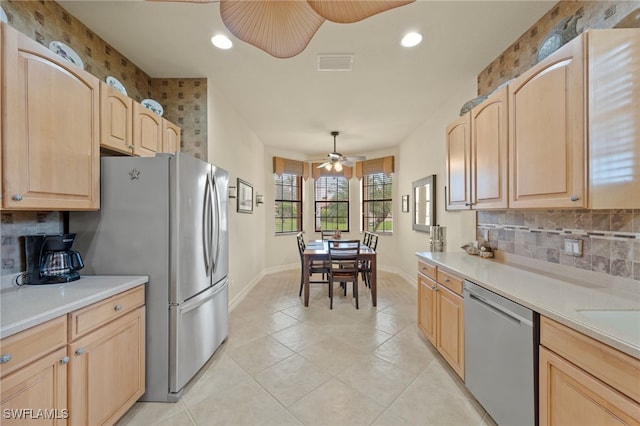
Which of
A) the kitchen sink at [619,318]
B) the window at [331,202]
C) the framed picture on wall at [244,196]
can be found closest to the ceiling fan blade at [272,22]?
the kitchen sink at [619,318]

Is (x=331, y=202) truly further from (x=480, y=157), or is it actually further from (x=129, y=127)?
(x=129, y=127)

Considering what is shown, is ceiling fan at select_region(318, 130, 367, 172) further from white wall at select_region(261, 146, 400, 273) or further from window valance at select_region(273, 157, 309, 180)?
white wall at select_region(261, 146, 400, 273)

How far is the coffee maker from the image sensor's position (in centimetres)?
154

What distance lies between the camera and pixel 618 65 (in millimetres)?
1261

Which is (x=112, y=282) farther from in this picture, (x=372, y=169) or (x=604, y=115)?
(x=372, y=169)

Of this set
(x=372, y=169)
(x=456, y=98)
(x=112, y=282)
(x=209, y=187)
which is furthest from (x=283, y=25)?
(x=372, y=169)

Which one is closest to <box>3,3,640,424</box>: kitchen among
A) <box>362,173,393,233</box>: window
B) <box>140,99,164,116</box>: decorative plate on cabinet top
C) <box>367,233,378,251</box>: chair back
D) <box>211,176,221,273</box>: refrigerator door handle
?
<box>362,173,393,233</box>: window

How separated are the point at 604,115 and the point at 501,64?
60.3 inches

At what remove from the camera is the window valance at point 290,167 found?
571cm

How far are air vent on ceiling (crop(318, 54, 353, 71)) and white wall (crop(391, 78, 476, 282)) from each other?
1443 millimetres

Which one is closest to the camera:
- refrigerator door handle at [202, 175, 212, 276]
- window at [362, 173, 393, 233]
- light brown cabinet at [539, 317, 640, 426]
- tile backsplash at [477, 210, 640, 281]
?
light brown cabinet at [539, 317, 640, 426]

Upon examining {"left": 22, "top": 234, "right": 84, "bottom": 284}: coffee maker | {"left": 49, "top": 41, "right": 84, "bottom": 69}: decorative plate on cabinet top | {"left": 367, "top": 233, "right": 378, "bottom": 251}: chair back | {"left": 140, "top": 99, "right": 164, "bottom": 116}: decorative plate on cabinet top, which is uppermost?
{"left": 49, "top": 41, "right": 84, "bottom": 69}: decorative plate on cabinet top

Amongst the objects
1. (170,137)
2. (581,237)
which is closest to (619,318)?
(581,237)

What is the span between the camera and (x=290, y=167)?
592 centimetres
